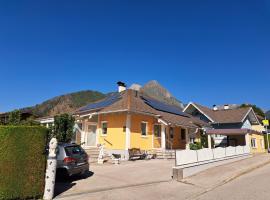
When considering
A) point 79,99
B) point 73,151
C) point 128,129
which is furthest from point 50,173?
point 79,99

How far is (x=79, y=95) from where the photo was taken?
9969 centimetres

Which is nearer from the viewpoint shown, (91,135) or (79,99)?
(91,135)

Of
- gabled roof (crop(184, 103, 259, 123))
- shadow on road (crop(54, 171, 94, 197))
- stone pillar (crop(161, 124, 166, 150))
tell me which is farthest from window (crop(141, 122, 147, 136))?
gabled roof (crop(184, 103, 259, 123))

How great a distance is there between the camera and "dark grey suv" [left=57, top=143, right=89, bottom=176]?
11.1 meters

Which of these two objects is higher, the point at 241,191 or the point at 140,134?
the point at 140,134

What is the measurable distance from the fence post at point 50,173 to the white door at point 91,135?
49.9 ft

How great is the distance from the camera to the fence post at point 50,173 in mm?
8523

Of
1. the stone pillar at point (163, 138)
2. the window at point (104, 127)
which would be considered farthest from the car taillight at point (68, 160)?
the stone pillar at point (163, 138)

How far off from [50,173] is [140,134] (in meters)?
13.5

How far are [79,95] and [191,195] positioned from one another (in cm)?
9326

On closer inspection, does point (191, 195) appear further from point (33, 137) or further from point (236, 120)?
point (236, 120)

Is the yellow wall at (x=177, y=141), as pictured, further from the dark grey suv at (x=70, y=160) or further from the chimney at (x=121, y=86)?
the dark grey suv at (x=70, y=160)

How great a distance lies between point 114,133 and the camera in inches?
845

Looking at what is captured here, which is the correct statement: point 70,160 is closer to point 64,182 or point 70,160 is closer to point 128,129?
point 64,182
